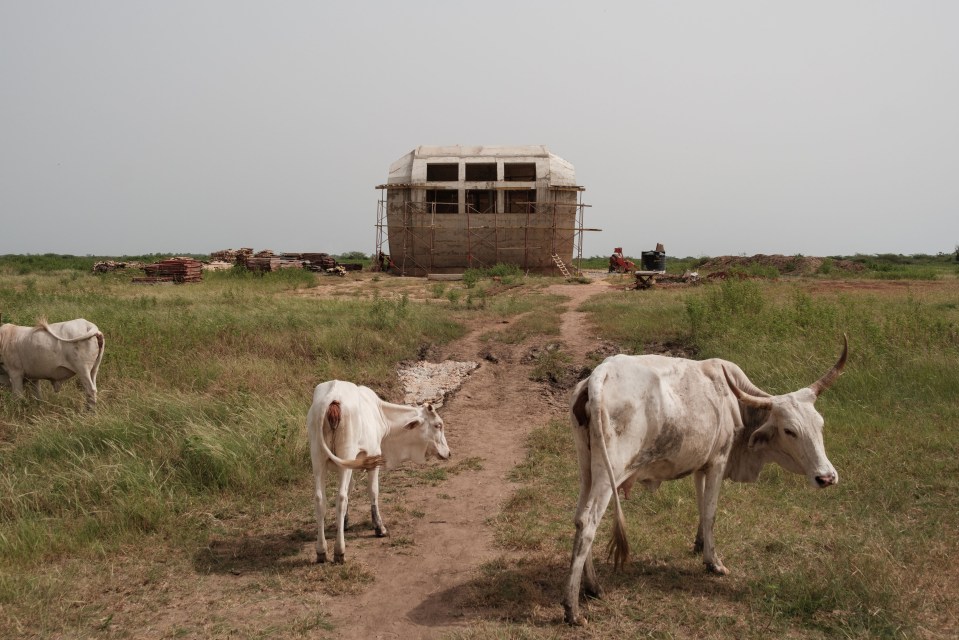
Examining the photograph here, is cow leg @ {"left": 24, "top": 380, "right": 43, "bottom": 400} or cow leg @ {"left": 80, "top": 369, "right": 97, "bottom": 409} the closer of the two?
cow leg @ {"left": 80, "top": 369, "right": 97, "bottom": 409}

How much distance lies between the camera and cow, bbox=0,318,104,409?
1005 cm

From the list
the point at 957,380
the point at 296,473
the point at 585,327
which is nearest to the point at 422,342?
the point at 585,327

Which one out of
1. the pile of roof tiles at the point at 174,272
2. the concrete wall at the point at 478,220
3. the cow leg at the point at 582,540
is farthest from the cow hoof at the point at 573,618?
the concrete wall at the point at 478,220

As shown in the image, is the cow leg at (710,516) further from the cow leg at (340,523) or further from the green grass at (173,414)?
the green grass at (173,414)

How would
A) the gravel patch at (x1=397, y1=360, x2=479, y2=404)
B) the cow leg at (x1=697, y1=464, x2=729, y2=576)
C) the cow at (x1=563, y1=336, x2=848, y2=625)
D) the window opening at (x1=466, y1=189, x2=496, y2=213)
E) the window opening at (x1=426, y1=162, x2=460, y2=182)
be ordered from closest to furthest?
the cow at (x1=563, y1=336, x2=848, y2=625)
the cow leg at (x1=697, y1=464, x2=729, y2=576)
the gravel patch at (x1=397, y1=360, x2=479, y2=404)
the window opening at (x1=466, y1=189, x2=496, y2=213)
the window opening at (x1=426, y1=162, x2=460, y2=182)

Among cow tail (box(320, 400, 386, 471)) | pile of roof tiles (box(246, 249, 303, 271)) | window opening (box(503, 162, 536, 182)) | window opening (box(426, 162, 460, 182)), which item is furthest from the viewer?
window opening (box(503, 162, 536, 182))

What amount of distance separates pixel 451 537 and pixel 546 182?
80.3 feet

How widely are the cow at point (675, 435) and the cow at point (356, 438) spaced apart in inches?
75.4

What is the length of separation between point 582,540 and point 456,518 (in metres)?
2.42

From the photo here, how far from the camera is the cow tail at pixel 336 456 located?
19.0 feet

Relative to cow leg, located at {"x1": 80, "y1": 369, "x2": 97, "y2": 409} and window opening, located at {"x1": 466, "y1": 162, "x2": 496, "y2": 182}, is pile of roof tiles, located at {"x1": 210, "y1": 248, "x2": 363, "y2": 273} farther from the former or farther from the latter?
cow leg, located at {"x1": 80, "y1": 369, "x2": 97, "y2": 409}

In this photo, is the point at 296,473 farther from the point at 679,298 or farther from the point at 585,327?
the point at 679,298

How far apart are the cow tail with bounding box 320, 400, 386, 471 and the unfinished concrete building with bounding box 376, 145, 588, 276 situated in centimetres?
2377

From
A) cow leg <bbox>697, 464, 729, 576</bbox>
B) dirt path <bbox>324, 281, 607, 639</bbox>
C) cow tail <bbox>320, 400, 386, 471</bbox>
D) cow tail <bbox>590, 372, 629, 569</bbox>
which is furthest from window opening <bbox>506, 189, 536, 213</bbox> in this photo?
cow tail <bbox>590, 372, 629, 569</bbox>
